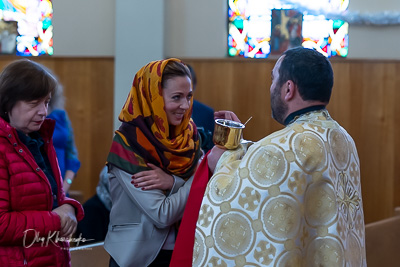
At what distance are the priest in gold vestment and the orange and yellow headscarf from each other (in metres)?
0.44

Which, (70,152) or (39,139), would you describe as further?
(70,152)

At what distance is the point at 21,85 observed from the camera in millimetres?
2424

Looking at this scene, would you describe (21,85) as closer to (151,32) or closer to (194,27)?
(151,32)

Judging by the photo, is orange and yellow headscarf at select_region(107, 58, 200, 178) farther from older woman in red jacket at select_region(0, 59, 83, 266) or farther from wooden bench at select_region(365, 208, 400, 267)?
wooden bench at select_region(365, 208, 400, 267)

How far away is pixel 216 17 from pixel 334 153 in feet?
16.3

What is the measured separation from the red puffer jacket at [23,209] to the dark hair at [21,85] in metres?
0.08

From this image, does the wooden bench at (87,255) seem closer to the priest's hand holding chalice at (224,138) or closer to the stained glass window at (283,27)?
the priest's hand holding chalice at (224,138)

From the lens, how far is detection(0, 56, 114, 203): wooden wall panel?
7.14 meters

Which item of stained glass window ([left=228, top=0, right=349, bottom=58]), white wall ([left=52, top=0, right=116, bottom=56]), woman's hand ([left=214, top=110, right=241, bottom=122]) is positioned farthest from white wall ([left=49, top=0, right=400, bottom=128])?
woman's hand ([left=214, top=110, right=241, bottom=122])

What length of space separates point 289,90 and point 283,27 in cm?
491

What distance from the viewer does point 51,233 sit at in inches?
97.3

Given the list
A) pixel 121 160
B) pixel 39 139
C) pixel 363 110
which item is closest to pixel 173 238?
pixel 121 160

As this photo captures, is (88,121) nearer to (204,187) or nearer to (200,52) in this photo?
(200,52)

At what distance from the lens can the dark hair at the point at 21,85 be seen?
2.42 meters
